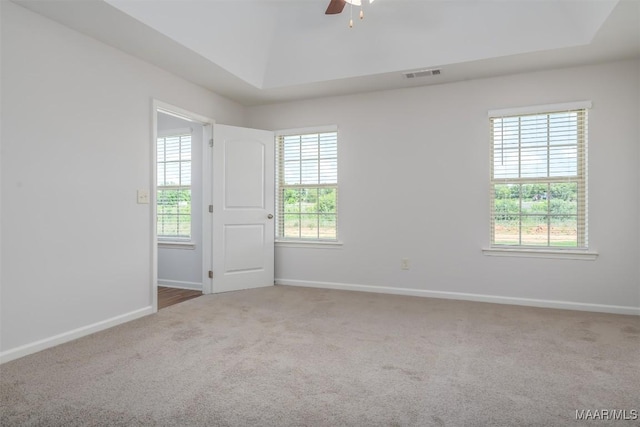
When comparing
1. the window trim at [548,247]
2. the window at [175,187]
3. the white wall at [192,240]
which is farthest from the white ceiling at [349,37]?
the window at [175,187]

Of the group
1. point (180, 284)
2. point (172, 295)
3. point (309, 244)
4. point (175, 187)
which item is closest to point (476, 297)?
point (309, 244)

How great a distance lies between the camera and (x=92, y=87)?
317cm

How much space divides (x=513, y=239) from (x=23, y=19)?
4806 millimetres

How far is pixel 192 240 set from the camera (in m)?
5.08

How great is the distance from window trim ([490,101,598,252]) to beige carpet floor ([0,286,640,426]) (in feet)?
1.97

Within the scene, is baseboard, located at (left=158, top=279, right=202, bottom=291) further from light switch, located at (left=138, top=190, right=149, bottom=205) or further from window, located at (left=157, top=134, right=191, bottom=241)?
light switch, located at (left=138, top=190, right=149, bottom=205)

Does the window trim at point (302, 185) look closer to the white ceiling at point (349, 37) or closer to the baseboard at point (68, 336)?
the white ceiling at point (349, 37)

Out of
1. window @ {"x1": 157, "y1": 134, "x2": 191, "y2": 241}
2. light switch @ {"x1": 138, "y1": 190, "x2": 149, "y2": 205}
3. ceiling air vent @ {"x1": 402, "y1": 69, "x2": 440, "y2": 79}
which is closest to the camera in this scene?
light switch @ {"x1": 138, "y1": 190, "x2": 149, "y2": 205}

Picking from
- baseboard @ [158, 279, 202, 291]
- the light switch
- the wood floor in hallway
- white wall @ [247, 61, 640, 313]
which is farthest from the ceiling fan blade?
baseboard @ [158, 279, 202, 291]

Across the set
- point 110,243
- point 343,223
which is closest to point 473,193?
point 343,223

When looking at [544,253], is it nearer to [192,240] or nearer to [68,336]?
[192,240]

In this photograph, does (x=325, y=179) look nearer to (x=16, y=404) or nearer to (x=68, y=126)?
(x=68, y=126)

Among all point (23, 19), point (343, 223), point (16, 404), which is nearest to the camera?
point (16, 404)

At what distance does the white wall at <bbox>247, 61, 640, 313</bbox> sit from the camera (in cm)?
374
